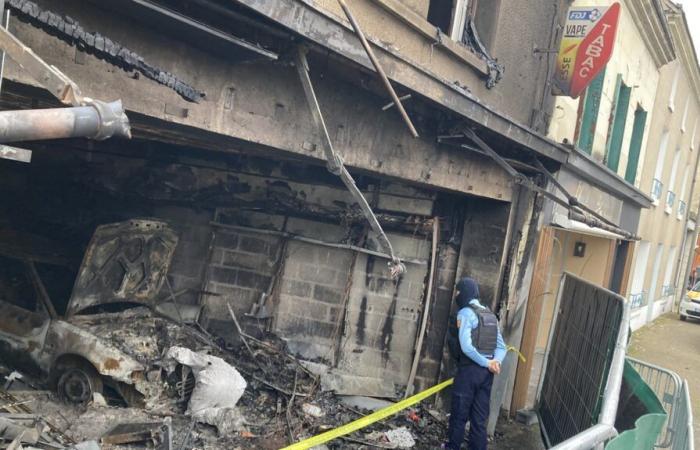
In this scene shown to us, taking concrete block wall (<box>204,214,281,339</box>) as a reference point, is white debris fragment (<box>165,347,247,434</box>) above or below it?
below

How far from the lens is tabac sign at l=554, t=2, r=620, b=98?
699 cm

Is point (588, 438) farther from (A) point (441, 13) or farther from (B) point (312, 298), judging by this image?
(A) point (441, 13)

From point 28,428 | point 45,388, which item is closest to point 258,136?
point 28,428

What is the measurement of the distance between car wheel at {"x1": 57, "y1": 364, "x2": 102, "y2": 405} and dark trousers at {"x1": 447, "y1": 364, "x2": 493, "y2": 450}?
3645 millimetres

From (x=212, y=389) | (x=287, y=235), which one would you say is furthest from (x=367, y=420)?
(x=287, y=235)

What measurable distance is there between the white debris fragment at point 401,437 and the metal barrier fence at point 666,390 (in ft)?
7.98

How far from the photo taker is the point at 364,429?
6.33 meters

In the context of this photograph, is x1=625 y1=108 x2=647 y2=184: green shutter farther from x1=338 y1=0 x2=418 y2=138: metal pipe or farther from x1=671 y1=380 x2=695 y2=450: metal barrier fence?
x1=338 y1=0 x2=418 y2=138: metal pipe

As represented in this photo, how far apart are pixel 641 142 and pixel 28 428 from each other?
13.1 m

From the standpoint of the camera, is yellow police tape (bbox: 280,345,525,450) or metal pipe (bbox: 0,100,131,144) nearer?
metal pipe (bbox: 0,100,131,144)

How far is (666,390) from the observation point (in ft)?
17.3

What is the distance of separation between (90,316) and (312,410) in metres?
2.64

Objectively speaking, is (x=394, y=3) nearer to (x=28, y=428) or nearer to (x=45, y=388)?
(x=28, y=428)

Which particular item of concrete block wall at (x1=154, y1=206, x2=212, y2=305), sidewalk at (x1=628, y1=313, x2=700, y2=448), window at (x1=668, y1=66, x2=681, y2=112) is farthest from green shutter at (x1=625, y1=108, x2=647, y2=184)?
concrete block wall at (x1=154, y1=206, x2=212, y2=305)
